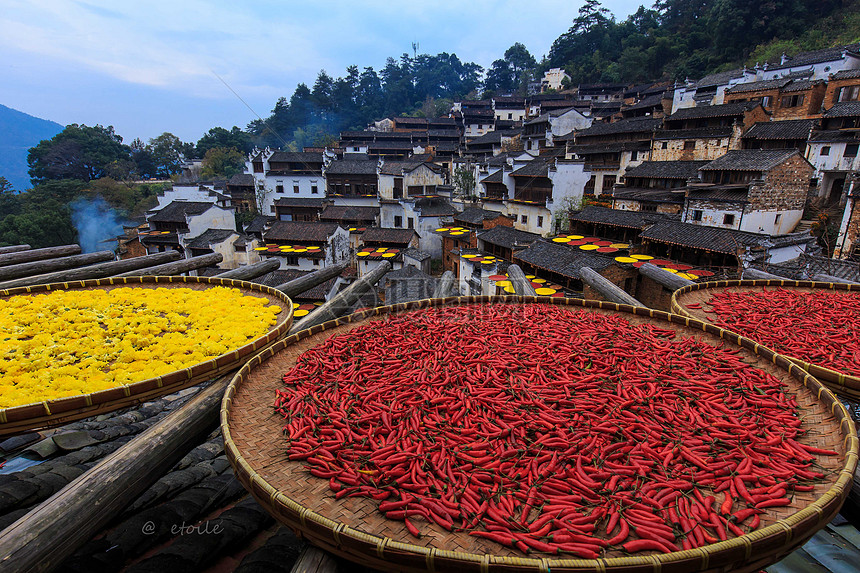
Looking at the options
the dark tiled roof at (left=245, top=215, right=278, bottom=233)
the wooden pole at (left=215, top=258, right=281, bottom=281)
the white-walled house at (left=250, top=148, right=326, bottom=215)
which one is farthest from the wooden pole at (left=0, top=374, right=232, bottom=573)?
A: the white-walled house at (left=250, top=148, right=326, bottom=215)

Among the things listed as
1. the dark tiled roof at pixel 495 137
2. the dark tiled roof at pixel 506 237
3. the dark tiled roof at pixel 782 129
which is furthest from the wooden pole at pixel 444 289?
the dark tiled roof at pixel 495 137

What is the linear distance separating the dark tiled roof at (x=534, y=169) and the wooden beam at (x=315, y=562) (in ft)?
94.5

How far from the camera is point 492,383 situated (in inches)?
139

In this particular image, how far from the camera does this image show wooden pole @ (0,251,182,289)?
24.2 feet

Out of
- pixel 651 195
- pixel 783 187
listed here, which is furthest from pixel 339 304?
pixel 651 195

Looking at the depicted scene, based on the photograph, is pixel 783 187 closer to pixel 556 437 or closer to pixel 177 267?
pixel 556 437

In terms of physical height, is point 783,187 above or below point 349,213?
above

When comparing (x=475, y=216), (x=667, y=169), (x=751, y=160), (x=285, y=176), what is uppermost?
(x=751, y=160)

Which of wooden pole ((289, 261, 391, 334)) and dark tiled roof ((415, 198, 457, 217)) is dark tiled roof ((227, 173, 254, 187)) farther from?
wooden pole ((289, 261, 391, 334))

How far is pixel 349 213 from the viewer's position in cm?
3509

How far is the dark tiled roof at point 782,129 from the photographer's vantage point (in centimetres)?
2366

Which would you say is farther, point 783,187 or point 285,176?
point 285,176

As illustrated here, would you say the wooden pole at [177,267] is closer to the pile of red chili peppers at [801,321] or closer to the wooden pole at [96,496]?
the wooden pole at [96,496]

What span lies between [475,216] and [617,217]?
1078 centimetres
